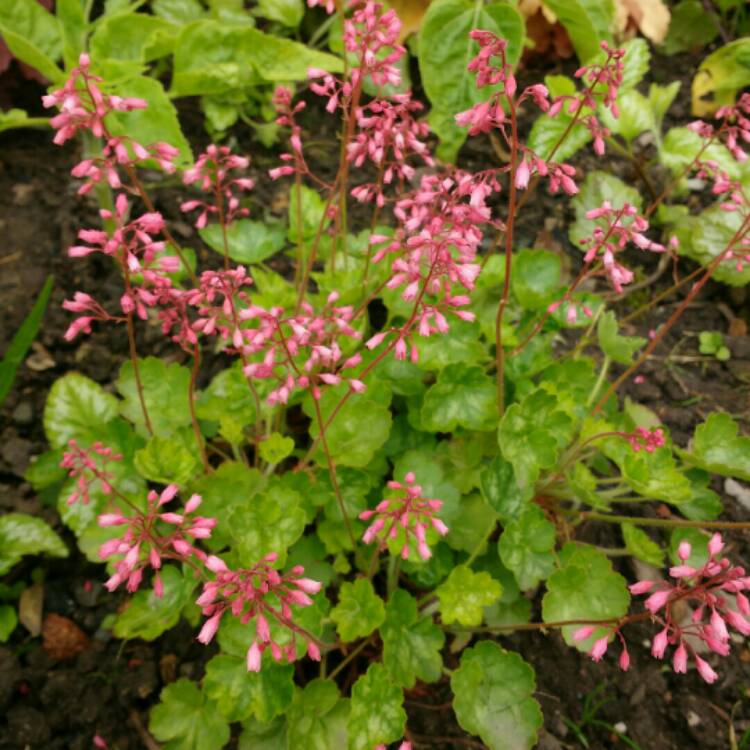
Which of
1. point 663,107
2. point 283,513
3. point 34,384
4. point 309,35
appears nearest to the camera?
point 283,513

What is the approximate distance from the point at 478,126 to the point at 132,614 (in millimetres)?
1774

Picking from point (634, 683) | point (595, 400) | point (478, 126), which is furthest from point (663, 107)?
point (634, 683)

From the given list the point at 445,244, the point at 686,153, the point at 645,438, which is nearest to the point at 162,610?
the point at 445,244

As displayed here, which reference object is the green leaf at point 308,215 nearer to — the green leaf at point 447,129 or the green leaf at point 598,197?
the green leaf at point 447,129

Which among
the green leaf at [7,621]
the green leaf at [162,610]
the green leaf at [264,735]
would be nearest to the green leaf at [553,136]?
the green leaf at [162,610]

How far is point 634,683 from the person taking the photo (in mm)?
2631

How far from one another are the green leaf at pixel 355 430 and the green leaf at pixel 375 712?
648 millimetres

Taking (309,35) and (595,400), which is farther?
(309,35)

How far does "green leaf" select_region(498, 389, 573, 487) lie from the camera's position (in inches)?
85.1

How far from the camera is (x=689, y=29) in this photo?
4641mm

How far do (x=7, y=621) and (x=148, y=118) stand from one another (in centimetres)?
205

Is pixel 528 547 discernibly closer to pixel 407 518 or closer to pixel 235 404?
pixel 407 518

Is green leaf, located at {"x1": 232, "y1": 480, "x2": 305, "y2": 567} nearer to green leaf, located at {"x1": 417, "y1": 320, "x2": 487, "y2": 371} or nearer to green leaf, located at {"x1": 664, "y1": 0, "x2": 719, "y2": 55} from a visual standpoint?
green leaf, located at {"x1": 417, "y1": 320, "x2": 487, "y2": 371}

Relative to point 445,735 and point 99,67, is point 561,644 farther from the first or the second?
point 99,67
